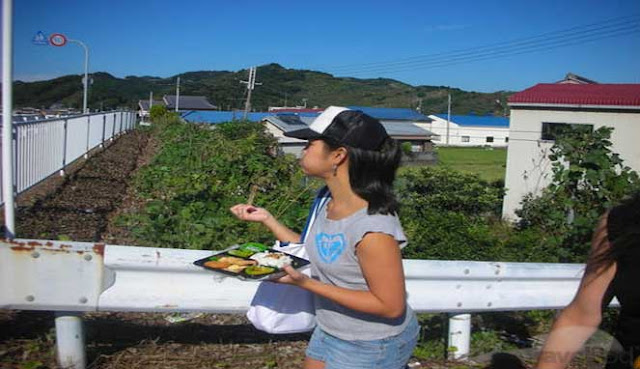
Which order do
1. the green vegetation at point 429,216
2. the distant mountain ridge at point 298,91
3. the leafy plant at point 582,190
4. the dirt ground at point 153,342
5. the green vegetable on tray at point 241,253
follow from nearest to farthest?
the green vegetable on tray at point 241,253 → the dirt ground at point 153,342 → the green vegetation at point 429,216 → the leafy plant at point 582,190 → the distant mountain ridge at point 298,91

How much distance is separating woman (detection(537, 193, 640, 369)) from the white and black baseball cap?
783 millimetres

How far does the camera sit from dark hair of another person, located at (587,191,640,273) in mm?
1722

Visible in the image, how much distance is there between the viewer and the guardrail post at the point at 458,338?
3.41m

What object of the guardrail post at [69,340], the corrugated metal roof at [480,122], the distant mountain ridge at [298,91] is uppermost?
the distant mountain ridge at [298,91]

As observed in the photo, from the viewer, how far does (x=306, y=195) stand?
623 cm

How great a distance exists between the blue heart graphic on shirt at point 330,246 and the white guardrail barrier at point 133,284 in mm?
816

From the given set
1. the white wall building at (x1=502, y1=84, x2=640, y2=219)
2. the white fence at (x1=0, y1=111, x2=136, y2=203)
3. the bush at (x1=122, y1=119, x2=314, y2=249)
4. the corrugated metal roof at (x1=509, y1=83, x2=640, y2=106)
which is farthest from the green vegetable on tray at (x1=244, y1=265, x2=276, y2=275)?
the corrugated metal roof at (x1=509, y1=83, x2=640, y2=106)

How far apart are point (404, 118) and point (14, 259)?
2803 inches

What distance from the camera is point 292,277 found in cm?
198

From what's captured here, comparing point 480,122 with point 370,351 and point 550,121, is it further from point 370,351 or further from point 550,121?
point 370,351

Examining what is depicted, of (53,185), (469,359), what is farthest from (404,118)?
(469,359)

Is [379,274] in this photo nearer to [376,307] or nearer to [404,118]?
[376,307]

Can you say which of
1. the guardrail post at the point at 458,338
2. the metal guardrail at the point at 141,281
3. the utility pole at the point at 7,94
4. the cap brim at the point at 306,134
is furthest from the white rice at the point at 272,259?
the utility pole at the point at 7,94

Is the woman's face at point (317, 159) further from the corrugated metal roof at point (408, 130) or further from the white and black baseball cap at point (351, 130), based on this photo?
the corrugated metal roof at point (408, 130)
